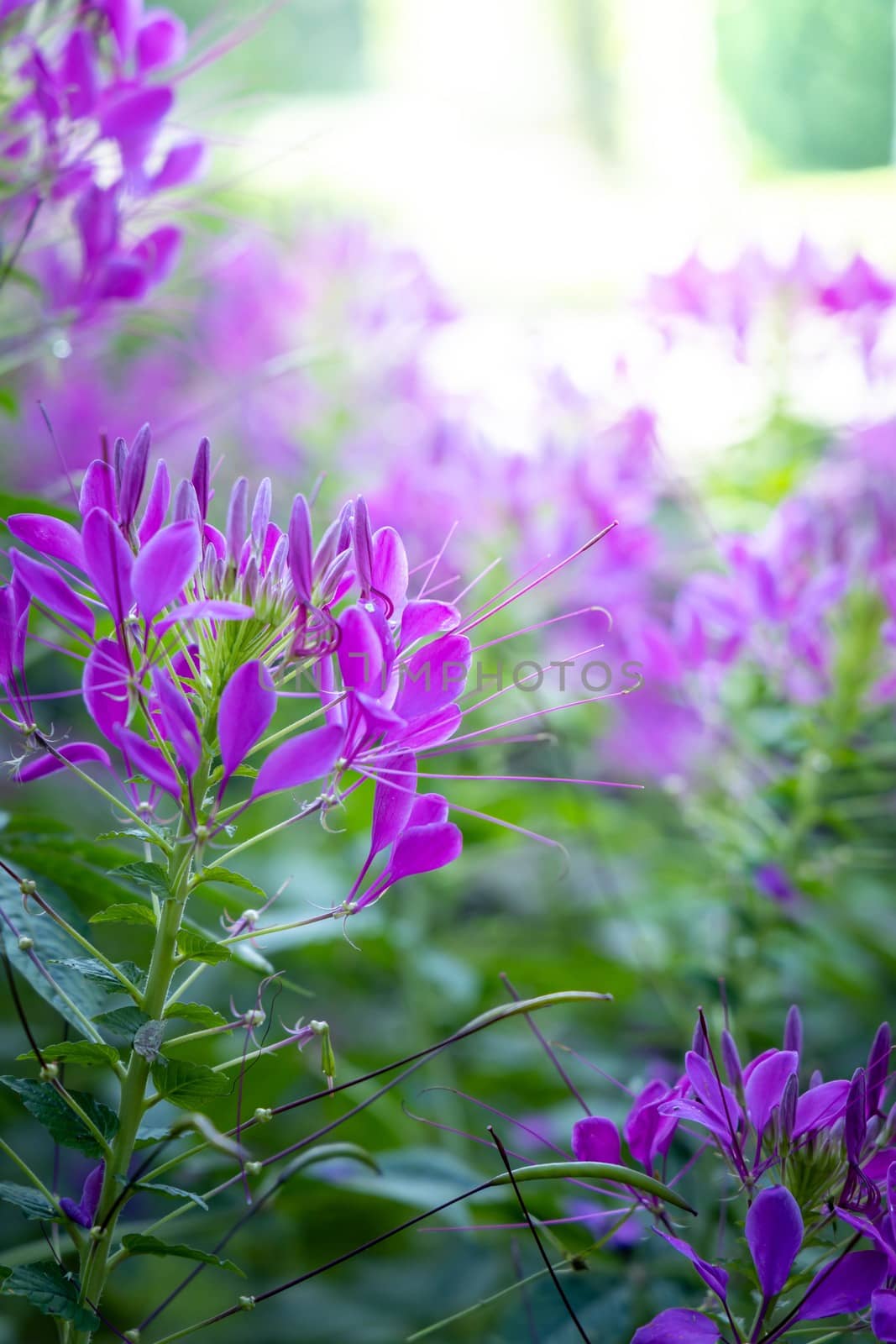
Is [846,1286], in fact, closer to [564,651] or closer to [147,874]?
[147,874]

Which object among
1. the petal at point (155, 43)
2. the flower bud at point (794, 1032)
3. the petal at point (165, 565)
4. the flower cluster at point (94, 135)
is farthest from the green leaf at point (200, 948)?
the petal at point (155, 43)

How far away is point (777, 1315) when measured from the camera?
1.49ft

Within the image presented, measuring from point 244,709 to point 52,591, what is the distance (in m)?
0.09

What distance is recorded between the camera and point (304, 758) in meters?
0.34

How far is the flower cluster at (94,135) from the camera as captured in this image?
0.57m

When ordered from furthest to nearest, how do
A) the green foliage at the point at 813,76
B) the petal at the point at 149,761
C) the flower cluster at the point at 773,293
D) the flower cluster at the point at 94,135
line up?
1. the green foliage at the point at 813,76
2. the flower cluster at the point at 773,293
3. the flower cluster at the point at 94,135
4. the petal at the point at 149,761

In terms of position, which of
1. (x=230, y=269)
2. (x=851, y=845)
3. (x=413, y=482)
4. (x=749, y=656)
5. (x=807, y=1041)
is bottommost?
→ (x=807, y=1041)

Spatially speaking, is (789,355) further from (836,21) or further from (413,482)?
(836,21)

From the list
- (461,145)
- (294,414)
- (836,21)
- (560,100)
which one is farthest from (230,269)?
(560,100)

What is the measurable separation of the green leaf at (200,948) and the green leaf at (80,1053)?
39 mm

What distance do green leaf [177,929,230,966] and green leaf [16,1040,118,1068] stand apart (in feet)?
0.13

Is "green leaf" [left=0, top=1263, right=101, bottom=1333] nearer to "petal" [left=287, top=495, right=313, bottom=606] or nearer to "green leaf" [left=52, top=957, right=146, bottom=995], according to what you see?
"green leaf" [left=52, top=957, right=146, bottom=995]

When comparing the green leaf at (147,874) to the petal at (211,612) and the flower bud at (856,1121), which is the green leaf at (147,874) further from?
the flower bud at (856,1121)

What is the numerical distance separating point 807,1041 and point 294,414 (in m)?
0.81
